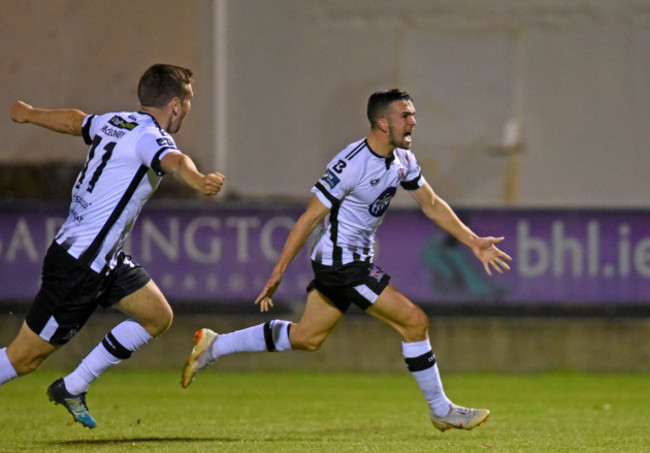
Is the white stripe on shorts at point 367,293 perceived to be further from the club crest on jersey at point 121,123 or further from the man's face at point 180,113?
the club crest on jersey at point 121,123

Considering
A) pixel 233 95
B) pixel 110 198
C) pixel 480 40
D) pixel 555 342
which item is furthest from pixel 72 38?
pixel 110 198

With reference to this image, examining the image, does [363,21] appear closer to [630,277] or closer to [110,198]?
[630,277]

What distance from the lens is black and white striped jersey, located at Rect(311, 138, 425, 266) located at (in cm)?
809

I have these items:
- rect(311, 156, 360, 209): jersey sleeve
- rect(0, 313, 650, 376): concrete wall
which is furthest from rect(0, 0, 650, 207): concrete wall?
rect(311, 156, 360, 209): jersey sleeve

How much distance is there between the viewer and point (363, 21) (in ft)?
47.1

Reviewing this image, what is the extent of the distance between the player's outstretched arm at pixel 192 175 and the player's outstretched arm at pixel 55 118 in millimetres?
846

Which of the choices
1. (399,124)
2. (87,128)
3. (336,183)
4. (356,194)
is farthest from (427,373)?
(87,128)

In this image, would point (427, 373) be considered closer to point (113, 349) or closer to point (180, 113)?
point (113, 349)

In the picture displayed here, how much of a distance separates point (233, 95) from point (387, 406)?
5200 millimetres

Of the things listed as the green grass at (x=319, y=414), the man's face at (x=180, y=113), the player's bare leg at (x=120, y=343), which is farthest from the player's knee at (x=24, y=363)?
the man's face at (x=180, y=113)

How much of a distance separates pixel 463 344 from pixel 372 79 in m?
3.25

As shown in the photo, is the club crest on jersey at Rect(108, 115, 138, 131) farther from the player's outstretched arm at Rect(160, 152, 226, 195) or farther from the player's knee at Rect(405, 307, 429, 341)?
the player's knee at Rect(405, 307, 429, 341)

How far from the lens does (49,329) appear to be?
734 cm

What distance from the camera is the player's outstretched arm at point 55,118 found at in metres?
7.63
